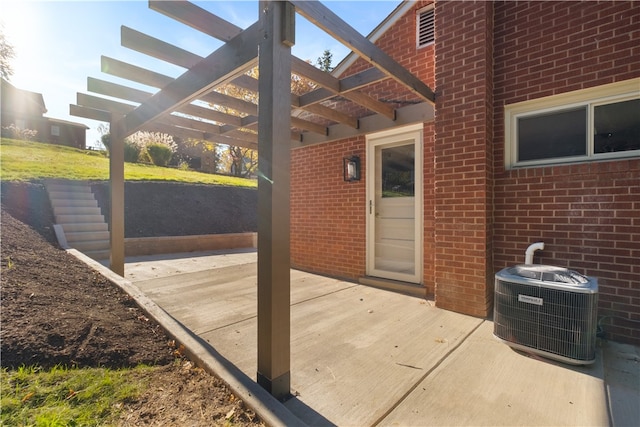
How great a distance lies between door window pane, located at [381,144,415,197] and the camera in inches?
186

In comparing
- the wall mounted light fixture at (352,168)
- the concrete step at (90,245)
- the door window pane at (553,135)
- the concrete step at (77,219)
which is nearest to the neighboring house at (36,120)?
the concrete step at (77,219)

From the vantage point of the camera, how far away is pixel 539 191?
334 cm

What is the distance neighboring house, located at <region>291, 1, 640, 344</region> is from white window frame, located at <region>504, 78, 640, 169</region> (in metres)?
0.01

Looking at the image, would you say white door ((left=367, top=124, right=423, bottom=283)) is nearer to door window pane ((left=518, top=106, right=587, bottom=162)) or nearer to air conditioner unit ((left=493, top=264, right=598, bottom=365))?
door window pane ((left=518, top=106, right=587, bottom=162))

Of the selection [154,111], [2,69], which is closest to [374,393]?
[154,111]

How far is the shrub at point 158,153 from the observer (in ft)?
52.6

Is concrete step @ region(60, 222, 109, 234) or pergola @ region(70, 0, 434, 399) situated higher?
pergola @ region(70, 0, 434, 399)

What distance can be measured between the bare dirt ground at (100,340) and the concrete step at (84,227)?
3.36 m

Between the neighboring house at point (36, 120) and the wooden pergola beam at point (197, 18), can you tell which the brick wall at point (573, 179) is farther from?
the neighboring house at point (36, 120)

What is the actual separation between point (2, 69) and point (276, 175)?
48.1 feet

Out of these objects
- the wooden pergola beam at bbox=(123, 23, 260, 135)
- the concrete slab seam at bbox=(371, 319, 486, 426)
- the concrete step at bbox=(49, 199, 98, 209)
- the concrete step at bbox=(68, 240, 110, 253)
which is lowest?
the concrete slab seam at bbox=(371, 319, 486, 426)

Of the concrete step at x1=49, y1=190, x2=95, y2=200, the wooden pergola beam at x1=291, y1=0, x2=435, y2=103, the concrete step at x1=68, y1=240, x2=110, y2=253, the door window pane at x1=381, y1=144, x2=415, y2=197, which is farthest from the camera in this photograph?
the concrete step at x1=49, y1=190, x2=95, y2=200

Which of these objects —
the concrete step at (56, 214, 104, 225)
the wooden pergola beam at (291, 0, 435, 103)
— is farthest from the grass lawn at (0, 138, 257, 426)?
the concrete step at (56, 214, 104, 225)

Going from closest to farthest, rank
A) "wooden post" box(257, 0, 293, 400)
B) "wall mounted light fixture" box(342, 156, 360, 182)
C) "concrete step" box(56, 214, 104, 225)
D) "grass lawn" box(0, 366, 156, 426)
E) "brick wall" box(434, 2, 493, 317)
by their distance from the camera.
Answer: "grass lawn" box(0, 366, 156, 426), "wooden post" box(257, 0, 293, 400), "brick wall" box(434, 2, 493, 317), "wall mounted light fixture" box(342, 156, 360, 182), "concrete step" box(56, 214, 104, 225)
